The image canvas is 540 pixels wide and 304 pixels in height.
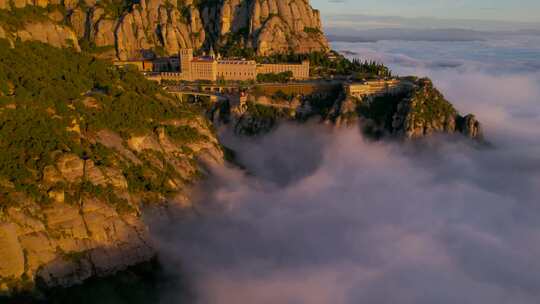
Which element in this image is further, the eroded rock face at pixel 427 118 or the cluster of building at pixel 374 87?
the cluster of building at pixel 374 87

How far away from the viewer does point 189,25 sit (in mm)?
136375

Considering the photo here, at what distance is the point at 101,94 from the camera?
209 feet

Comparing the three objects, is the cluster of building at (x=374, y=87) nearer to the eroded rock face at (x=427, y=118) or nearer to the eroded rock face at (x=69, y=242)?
the eroded rock face at (x=427, y=118)

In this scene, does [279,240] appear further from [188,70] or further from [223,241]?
[188,70]

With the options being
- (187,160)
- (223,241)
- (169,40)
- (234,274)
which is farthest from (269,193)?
(169,40)

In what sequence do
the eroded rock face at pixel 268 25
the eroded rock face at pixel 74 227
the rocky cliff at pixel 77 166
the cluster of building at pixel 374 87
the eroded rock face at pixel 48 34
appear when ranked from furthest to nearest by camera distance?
the eroded rock face at pixel 268 25, the cluster of building at pixel 374 87, the eroded rock face at pixel 48 34, the rocky cliff at pixel 77 166, the eroded rock face at pixel 74 227

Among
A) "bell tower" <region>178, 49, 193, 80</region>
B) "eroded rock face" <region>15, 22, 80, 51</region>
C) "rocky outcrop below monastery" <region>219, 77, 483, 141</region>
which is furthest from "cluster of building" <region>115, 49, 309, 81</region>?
"eroded rock face" <region>15, 22, 80, 51</region>

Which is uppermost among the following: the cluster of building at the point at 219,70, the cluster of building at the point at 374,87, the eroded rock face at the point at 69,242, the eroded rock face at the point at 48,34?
the eroded rock face at the point at 48,34

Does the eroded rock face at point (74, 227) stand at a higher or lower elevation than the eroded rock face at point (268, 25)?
lower

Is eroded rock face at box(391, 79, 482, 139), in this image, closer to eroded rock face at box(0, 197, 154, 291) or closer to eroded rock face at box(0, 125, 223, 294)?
eroded rock face at box(0, 125, 223, 294)

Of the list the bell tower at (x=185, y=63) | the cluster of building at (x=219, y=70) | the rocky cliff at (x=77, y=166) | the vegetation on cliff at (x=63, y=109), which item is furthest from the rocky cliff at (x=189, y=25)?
the rocky cliff at (x=77, y=166)

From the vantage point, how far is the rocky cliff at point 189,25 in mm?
125750

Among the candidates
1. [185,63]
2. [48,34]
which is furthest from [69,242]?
[185,63]

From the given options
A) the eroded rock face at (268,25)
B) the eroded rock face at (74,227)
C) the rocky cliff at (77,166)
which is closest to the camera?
the eroded rock face at (74,227)
